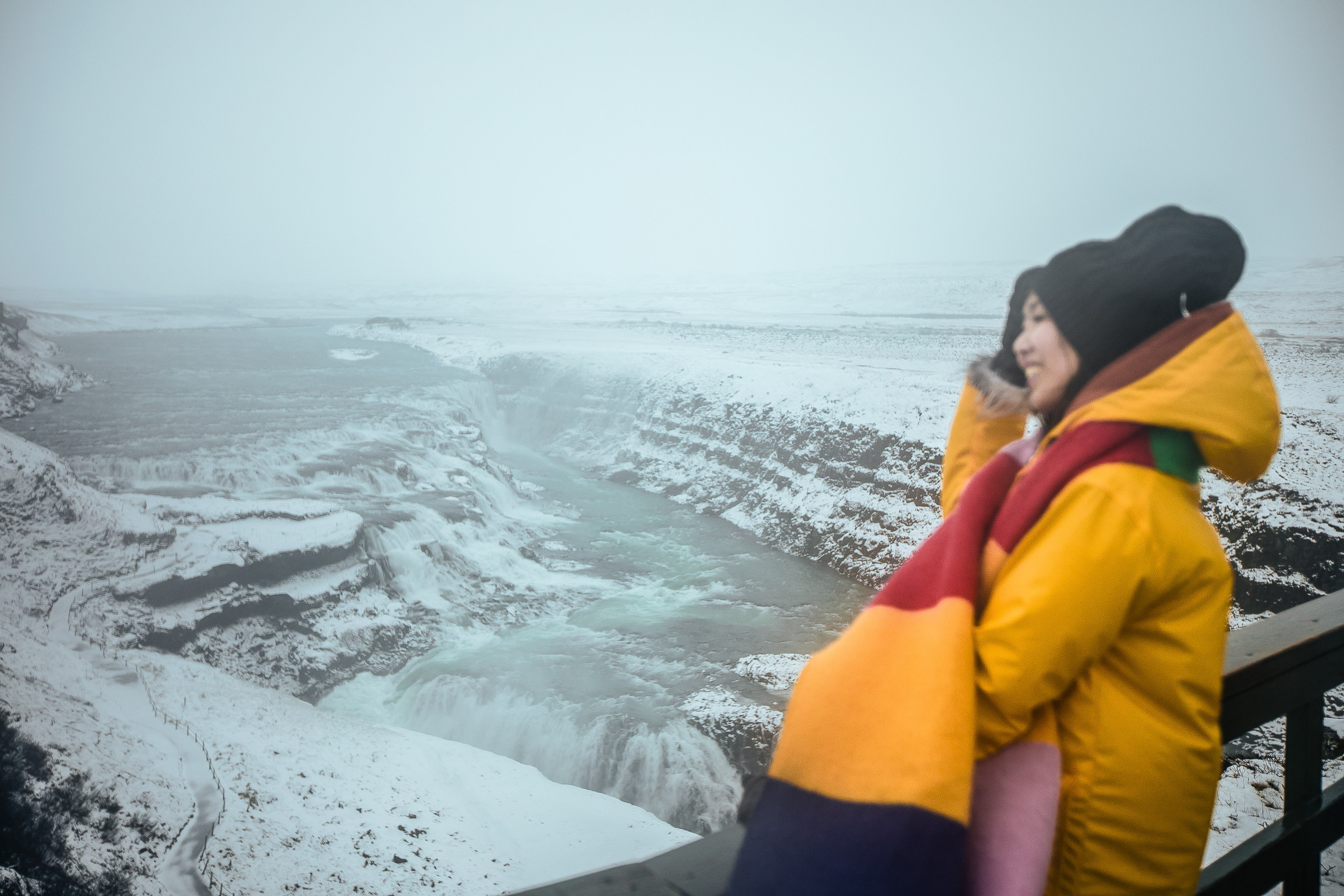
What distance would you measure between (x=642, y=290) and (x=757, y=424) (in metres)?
3.29

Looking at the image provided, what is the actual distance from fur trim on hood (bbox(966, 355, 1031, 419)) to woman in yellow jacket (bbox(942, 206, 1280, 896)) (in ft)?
0.43

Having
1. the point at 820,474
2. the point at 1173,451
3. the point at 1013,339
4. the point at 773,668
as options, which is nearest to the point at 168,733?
the point at 1013,339

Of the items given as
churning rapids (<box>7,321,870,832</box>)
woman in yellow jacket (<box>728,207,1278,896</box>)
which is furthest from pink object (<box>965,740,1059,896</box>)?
churning rapids (<box>7,321,870,832</box>)

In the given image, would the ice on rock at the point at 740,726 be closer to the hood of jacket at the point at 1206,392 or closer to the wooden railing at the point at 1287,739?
the wooden railing at the point at 1287,739

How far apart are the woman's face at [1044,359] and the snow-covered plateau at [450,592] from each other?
2.30 ft

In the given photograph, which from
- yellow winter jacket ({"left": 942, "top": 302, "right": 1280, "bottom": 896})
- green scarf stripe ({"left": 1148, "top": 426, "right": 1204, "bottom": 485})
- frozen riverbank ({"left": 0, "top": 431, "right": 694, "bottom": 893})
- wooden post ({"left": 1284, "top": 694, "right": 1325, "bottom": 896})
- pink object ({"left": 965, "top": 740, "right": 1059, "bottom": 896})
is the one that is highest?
green scarf stripe ({"left": 1148, "top": 426, "right": 1204, "bottom": 485})

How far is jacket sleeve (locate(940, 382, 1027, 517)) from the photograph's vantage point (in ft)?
3.54

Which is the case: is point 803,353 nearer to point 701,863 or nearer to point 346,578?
point 346,578

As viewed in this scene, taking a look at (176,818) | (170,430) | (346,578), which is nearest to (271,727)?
(176,818)

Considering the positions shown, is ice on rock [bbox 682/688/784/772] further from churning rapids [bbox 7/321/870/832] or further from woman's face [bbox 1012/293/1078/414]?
woman's face [bbox 1012/293/1078/414]

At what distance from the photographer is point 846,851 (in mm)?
707

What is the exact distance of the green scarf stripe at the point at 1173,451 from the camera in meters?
0.73

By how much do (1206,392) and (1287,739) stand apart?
1.06 meters

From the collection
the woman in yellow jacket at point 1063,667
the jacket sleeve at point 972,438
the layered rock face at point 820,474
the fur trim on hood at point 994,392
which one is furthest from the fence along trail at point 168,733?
the layered rock face at point 820,474
